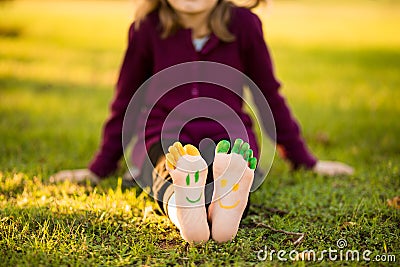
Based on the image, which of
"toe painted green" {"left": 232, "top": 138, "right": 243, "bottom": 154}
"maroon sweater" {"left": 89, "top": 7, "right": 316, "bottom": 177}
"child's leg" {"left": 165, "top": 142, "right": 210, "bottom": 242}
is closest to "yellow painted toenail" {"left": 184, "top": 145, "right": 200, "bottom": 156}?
"child's leg" {"left": 165, "top": 142, "right": 210, "bottom": 242}

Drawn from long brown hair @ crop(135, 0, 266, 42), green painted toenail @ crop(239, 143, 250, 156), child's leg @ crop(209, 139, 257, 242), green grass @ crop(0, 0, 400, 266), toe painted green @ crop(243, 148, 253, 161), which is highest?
long brown hair @ crop(135, 0, 266, 42)

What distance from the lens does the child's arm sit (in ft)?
9.23

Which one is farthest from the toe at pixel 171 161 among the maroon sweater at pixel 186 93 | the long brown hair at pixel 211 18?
the long brown hair at pixel 211 18

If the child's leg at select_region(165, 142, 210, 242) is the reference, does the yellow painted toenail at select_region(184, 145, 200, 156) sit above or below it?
above

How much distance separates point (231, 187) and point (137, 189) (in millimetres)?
835

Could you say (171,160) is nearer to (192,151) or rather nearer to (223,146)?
(192,151)

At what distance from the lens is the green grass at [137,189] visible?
212cm

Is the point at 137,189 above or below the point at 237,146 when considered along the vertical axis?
below

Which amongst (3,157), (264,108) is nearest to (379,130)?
(264,108)

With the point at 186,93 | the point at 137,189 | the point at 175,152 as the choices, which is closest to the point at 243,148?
the point at 175,152

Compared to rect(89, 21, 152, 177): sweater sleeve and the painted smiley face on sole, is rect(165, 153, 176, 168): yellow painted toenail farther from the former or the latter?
rect(89, 21, 152, 177): sweater sleeve

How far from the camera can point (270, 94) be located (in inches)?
116

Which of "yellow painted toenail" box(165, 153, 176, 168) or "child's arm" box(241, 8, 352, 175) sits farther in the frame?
"child's arm" box(241, 8, 352, 175)

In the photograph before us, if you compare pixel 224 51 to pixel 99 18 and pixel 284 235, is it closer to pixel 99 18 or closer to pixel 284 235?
pixel 284 235
